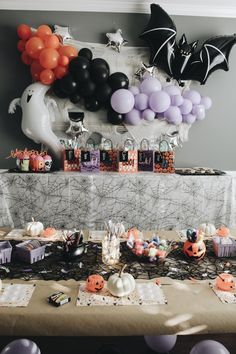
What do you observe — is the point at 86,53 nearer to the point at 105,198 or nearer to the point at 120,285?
the point at 105,198

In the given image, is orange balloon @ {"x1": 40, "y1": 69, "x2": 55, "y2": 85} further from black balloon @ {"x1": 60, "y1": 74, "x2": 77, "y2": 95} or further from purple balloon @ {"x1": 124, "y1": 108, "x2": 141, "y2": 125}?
purple balloon @ {"x1": 124, "y1": 108, "x2": 141, "y2": 125}

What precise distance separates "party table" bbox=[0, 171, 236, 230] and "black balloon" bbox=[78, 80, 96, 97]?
2.69ft

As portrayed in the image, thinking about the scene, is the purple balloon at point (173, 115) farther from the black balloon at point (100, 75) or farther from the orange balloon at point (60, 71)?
the orange balloon at point (60, 71)

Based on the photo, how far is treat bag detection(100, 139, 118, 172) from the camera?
3.34m

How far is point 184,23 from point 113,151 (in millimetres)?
1585

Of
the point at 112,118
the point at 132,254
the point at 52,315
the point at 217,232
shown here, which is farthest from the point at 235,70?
the point at 52,315

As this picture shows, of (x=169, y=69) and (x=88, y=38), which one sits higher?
(x=88, y=38)

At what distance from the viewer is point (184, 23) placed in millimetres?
3529

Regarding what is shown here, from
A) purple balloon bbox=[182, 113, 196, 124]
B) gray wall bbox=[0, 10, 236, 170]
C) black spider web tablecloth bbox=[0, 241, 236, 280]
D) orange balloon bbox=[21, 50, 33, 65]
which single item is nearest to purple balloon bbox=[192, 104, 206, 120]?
purple balloon bbox=[182, 113, 196, 124]

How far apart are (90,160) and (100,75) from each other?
0.83 meters

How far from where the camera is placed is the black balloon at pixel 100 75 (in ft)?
10.5

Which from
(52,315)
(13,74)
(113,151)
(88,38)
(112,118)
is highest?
(88,38)

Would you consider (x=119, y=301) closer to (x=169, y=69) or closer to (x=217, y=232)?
(x=217, y=232)

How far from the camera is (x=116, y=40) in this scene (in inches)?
134
